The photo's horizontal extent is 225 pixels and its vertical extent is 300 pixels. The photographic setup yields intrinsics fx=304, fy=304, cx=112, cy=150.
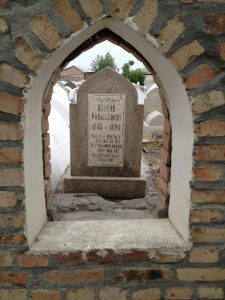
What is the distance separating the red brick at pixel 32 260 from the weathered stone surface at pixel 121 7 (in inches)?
52.6

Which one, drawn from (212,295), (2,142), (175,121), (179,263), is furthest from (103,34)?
(212,295)

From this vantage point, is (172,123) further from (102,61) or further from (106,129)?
(102,61)

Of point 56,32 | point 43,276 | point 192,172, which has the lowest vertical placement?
point 43,276

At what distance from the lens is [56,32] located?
1.43m

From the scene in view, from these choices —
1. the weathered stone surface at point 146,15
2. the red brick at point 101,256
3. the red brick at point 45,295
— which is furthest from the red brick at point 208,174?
the red brick at point 45,295

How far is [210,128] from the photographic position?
5.17 feet

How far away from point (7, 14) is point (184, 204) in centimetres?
136

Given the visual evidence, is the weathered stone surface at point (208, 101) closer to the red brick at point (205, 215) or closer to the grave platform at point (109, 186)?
the red brick at point (205, 215)

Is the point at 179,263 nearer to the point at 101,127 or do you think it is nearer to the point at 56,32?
the point at 56,32

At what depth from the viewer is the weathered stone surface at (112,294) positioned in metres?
1.79

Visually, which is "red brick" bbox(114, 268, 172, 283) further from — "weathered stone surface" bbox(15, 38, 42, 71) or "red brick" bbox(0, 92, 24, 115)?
"weathered stone surface" bbox(15, 38, 42, 71)

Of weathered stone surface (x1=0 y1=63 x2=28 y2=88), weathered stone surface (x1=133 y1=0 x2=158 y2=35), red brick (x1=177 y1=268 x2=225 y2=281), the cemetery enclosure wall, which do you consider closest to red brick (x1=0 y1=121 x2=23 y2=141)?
the cemetery enclosure wall

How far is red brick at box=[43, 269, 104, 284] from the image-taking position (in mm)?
1758

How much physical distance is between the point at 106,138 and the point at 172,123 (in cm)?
280
